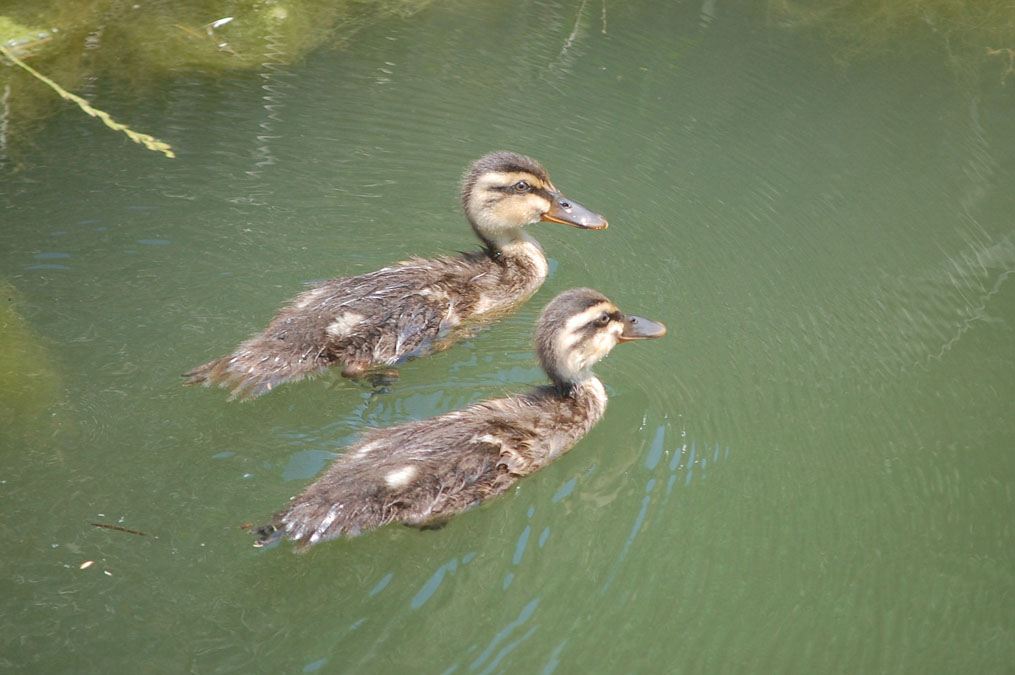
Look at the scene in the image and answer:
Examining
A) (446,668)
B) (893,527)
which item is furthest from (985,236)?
(446,668)

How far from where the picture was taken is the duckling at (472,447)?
359cm

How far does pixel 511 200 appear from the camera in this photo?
5125mm

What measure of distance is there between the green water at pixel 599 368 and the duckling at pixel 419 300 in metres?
0.12

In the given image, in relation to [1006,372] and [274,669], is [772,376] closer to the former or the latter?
[1006,372]

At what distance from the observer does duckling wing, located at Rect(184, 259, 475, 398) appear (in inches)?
166

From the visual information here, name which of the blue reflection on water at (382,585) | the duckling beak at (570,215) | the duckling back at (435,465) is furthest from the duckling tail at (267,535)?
the duckling beak at (570,215)

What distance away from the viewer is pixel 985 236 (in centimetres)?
547

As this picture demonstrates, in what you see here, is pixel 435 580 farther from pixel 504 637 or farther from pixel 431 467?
pixel 431 467

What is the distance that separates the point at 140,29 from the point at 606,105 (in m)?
3.09

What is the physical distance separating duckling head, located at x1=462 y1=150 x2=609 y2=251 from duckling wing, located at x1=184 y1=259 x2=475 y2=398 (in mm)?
365

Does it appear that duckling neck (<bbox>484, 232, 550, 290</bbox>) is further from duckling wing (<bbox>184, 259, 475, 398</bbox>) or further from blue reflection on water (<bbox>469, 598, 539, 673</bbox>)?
blue reflection on water (<bbox>469, 598, 539, 673</bbox>)

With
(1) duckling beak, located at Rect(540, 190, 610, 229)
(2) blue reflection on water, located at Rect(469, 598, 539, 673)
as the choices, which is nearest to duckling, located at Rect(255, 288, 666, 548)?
(2) blue reflection on water, located at Rect(469, 598, 539, 673)

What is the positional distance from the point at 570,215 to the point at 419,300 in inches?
39.2

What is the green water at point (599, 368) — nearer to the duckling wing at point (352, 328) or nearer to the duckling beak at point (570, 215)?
the duckling wing at point (352, 328)
